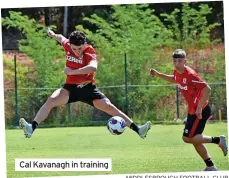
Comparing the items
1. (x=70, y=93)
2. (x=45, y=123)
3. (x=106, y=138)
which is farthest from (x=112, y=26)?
(x=70, y=93)

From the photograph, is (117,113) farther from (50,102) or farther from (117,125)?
(50,102)

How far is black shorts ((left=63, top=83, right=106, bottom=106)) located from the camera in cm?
1056

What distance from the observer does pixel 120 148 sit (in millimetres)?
12406

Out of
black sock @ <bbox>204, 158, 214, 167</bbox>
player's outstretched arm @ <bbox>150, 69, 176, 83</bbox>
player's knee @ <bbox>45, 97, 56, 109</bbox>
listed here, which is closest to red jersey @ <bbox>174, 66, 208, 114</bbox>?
player's outstretched arm @ <bbox>150, 69, 176, 83</bbox>

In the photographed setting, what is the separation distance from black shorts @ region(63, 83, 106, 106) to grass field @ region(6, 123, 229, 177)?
1084 mm

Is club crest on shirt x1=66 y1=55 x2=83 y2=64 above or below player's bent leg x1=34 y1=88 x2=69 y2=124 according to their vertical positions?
above

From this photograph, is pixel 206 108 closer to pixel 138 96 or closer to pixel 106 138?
pixel 106 138

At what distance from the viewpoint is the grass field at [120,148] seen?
32.5 feet

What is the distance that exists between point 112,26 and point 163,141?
21.7ft

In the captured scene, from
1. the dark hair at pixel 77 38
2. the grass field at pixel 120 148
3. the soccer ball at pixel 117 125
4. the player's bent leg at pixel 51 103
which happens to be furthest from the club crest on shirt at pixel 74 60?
the grass field at pixel 120 148

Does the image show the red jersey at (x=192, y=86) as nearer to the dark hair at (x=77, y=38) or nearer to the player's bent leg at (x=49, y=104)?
the dark hair at (x=77, y=38)

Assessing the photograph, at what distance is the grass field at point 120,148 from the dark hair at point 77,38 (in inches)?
77.1

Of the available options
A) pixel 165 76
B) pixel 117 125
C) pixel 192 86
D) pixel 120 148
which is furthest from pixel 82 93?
pixel 120 148

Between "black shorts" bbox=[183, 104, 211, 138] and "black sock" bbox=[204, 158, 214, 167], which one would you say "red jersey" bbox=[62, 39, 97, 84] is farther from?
"black sock" bbox=[204, 158, 214, 167]
